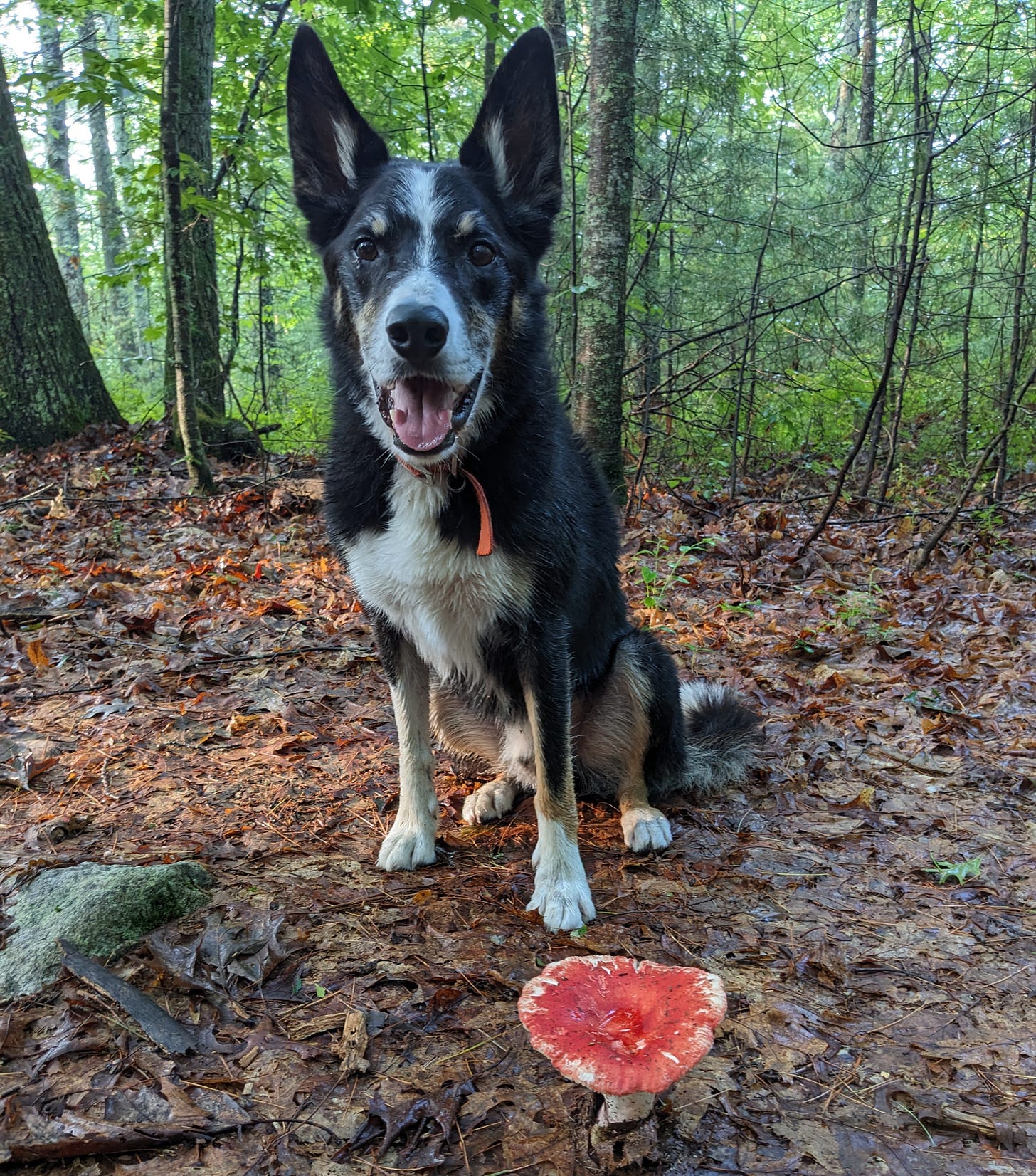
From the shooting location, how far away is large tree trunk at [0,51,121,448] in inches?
337

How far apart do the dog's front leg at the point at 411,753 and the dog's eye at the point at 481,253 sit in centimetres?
145

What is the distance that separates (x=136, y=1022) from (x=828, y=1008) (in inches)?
76.3

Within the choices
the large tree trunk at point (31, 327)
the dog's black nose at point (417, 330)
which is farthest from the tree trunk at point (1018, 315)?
the large tree trunk at point (31, 327)

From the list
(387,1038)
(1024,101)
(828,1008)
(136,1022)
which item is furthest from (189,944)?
(1024,101)

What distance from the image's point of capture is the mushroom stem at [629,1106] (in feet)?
5.68

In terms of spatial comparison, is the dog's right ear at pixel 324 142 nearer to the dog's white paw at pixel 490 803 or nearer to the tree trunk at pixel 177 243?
the dog's white paw at pixel 490 803

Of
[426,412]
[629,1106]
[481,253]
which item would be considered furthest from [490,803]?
[481,253]

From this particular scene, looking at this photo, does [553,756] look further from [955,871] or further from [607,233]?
[607,233]

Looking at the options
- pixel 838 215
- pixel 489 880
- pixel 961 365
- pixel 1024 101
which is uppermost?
pixel 1024 101

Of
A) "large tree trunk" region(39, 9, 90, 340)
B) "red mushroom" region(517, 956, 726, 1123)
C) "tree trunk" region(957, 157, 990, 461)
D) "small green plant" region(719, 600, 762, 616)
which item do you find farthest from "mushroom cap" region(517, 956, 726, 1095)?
"large tree trunk" region(39, 9, 90, 340)

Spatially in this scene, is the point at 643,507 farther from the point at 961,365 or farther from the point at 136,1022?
the point at 136,1022

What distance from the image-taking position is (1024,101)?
808 centimetres

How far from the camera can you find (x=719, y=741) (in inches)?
154

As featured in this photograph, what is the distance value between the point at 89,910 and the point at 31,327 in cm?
839
